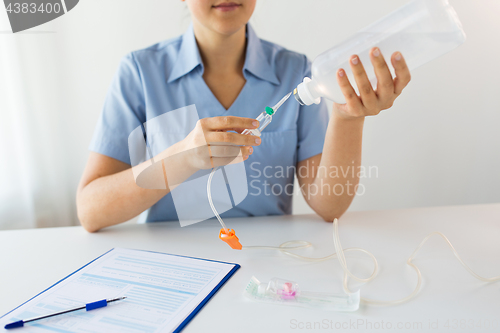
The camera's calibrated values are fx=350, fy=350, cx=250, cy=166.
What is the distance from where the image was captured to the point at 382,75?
0.53m

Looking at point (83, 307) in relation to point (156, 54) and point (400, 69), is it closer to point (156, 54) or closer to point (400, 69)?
point (400, 69)

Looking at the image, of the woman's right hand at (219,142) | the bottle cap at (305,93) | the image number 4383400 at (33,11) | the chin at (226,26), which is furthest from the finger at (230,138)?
the image number 4383400 at (33,11)

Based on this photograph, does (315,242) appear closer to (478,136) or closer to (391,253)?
(391,253)

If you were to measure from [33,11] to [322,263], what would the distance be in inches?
54.0

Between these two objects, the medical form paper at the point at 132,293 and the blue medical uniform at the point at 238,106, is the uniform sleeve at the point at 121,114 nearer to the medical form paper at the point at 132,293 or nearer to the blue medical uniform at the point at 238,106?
the blue medical uniform at the point at 238,106

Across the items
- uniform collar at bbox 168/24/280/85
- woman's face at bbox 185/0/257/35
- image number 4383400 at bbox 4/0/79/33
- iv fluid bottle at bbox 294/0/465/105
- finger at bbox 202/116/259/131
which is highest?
image number 4383400 at bbox 4/0/79/33

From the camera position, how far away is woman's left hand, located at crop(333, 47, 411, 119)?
1.70 ft

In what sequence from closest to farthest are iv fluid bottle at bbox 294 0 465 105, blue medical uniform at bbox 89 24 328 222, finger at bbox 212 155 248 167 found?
iv fluid bottle at bbox 294 0 465 105
finger at bbox 212 155 248 167
blue medical uniform at bbox 89 24 328 222

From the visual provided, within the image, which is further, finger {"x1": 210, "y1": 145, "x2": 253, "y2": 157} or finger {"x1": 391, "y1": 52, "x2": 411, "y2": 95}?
finger {"x1": 210, "y1": 145, "x2": 253, "y2": 157}

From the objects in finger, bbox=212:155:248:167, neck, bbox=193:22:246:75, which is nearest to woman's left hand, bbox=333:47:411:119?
finger, bbox=212:155:248:167

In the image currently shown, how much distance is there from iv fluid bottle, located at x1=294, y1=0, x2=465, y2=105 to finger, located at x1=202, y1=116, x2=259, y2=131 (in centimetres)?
10

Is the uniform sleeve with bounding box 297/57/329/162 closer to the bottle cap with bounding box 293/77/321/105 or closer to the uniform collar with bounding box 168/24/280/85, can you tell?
the uniform collar with bounding box 168/24/280/85

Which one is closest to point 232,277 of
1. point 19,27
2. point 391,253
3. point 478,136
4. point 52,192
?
point 391,253
